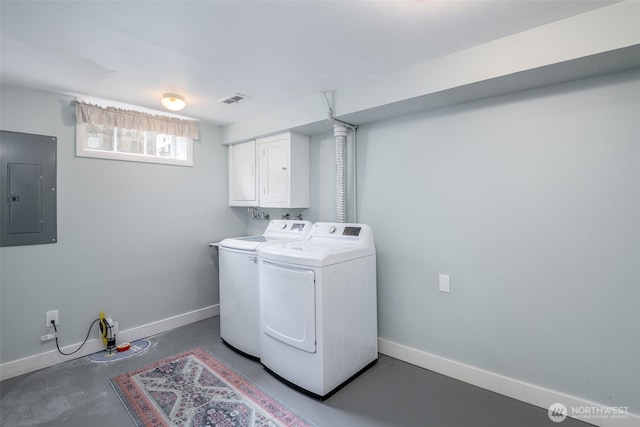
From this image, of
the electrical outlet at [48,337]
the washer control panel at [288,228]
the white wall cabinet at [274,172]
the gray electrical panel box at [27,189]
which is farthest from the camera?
the white wall cabinet at [274,172]

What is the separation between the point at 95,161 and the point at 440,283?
328 centimetres

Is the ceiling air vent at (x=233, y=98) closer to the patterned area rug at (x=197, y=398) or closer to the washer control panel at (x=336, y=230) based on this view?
the washer control panel at (x=336, y=230)

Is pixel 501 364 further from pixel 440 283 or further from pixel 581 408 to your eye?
pixel 440 283

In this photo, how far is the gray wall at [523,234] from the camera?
1798 mm

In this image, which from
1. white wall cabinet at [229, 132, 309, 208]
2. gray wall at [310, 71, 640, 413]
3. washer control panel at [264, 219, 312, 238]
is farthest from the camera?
white wall cabinet at [229, 132, 309, 208]

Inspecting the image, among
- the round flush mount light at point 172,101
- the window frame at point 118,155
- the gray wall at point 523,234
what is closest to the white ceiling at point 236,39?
the round flush mount light at point 172,101

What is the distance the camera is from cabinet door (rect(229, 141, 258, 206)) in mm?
3590

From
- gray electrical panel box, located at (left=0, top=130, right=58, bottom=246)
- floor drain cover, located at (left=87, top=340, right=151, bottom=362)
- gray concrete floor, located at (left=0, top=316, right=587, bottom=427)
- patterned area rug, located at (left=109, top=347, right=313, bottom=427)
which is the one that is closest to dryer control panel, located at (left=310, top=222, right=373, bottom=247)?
gray concrete floor, located at (left=0, top=316, right=587, bottom=427)

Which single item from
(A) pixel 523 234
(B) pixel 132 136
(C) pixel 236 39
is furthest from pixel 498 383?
(B) pixel 132 136

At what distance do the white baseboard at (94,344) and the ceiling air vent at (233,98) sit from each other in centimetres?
240

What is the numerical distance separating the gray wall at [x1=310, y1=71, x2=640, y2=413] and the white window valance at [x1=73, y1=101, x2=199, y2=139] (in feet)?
6.99

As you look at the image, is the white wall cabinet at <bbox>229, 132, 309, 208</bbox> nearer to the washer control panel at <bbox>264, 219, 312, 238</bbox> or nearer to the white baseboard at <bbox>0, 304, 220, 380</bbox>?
the washer control panel at <bbox>264, 219, 312, 238</bbox>

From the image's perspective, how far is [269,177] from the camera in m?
3.39

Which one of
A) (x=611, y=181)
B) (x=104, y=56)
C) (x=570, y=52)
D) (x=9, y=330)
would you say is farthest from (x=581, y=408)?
(x=9, y=330)
